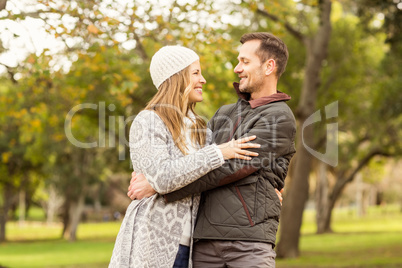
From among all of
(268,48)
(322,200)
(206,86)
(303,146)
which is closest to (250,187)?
(268,48)

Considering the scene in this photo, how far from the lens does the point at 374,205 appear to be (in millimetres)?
71812

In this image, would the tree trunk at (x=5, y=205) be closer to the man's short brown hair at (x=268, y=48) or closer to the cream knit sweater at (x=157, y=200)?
the cream knit sweater at (x=157, y=200)

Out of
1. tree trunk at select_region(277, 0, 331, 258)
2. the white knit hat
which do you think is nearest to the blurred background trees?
tree trunk at select_region(277, 0, 331, 258)

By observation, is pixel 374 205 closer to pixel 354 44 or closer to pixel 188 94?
pixel 354 44

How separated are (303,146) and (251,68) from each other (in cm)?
1363

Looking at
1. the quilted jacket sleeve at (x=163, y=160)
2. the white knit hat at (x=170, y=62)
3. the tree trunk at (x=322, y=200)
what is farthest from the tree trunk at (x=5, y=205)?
the quilted jacket sleeve at (x=163, y=160)

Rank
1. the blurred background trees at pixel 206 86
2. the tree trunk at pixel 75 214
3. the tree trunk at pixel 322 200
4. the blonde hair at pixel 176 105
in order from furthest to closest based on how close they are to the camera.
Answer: the tree trunk at pixel 75 214, the tree trunk at pixel 322 200, the blurred background trees at pixel 206 86, the blonde hair at pixel 176 105

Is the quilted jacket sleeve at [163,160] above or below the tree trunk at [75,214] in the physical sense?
above

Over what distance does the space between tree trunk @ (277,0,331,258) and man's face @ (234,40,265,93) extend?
12467 millimetres

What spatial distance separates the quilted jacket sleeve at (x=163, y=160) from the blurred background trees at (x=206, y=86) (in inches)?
178

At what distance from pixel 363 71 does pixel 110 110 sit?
33.4ft

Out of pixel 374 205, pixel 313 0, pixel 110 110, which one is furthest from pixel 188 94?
pixel 374 205

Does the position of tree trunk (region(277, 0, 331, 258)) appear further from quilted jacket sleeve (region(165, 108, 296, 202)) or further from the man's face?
quilted jacket sleeve (region(165, 108, 296, 202))

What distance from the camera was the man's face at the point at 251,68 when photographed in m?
3.67
